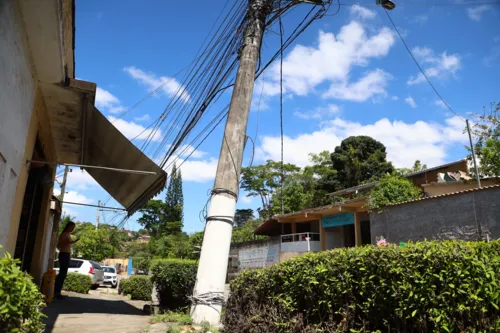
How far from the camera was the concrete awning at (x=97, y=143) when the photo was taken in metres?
6.12

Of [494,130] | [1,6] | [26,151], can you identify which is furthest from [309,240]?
[1,6]

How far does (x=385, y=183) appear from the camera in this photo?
741 inches

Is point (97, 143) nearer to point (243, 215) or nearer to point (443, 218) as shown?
point (443, 218)

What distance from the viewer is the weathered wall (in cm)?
1151

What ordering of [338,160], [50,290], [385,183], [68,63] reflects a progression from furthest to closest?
[338,160], [385,183], [50,290], [68,63]

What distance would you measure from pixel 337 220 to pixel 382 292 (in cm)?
1823

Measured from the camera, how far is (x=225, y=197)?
5539 mm

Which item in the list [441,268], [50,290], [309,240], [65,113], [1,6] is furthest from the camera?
[309,240]

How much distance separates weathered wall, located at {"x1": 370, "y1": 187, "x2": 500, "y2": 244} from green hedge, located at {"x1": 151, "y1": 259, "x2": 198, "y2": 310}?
887 cm

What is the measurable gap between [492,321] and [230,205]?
11.2ft

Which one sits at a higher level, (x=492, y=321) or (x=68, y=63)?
(x=68, y=63)

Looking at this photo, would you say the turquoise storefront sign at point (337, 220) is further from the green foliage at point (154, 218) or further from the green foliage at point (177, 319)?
the green foliage at point (154, 218)

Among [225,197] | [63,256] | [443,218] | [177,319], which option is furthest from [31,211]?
[443,218]

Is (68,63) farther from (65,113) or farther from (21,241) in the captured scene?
(21,241)
